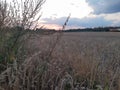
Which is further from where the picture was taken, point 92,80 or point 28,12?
point 28,12

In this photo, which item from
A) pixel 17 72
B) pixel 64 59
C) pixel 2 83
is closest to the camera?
pixel 17 72

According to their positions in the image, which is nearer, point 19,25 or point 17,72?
point 17,72

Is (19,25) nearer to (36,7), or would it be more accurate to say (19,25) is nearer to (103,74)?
(36,7)

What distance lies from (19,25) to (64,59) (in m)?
1.64

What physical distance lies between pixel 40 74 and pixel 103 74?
4.26 feet

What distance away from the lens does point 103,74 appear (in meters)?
6.27

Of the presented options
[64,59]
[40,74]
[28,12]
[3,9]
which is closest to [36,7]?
[28,12]

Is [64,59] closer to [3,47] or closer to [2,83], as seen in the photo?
[3,47]

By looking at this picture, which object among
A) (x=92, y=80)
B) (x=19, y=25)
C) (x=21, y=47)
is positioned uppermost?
(x=19, y=25)

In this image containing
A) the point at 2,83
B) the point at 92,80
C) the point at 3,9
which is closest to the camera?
the point at 2,83

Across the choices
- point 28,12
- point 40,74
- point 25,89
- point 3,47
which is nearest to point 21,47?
point 3,47

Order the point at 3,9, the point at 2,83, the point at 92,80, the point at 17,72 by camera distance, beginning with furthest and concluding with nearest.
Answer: the point at 3,9 < the point at 92,80 < the point at 2,83 < the point at 17,72

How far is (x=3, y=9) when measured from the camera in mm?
7570

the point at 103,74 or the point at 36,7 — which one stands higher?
the point at 36,7
